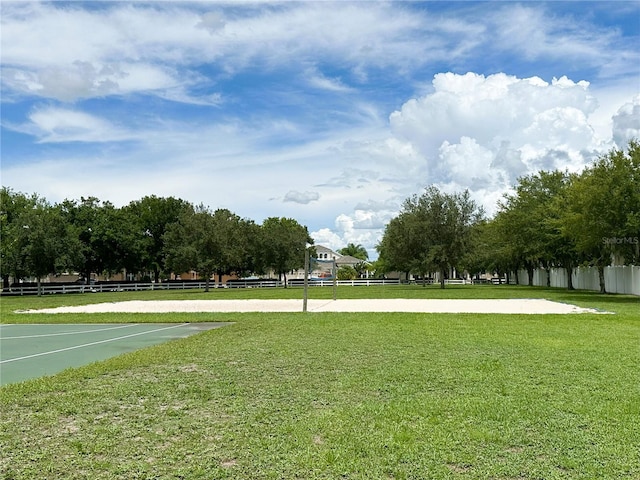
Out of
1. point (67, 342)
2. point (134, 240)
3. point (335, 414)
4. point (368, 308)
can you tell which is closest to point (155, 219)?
point (134, 240)

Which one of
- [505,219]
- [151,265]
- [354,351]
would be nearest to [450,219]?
[505,219]

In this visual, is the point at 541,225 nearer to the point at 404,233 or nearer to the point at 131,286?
the point at 404,233

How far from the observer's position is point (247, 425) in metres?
6.31

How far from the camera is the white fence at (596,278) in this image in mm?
37484

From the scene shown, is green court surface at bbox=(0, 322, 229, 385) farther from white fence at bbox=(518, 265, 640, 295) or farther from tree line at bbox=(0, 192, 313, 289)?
tree line at bbox=(0, 192, 313, 289)

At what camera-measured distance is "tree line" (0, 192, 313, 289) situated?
52.4 m

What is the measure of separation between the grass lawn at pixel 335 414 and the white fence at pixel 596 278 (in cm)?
2785

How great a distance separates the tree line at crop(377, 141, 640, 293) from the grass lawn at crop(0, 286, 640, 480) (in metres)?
21.0

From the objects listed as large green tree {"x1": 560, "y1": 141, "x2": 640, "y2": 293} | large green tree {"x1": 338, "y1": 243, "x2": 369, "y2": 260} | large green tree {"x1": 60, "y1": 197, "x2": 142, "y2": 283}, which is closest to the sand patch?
large green tree {"x1": 560, "y1": 141, "x2": 640, "y2": 293}

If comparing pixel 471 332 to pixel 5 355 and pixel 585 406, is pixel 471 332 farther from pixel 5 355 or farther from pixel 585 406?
pixel 5 355

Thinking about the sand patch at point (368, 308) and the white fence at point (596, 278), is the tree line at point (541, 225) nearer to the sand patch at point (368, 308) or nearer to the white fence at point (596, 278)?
the white fence at point (596, 278)

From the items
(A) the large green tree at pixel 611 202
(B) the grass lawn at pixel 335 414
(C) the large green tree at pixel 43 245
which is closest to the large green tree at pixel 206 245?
(C) the large green tree at pixel 43 245

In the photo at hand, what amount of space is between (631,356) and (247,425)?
7408mm

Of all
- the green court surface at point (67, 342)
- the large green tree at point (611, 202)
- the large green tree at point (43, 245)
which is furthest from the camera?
the large green tree at point (43, 245)
